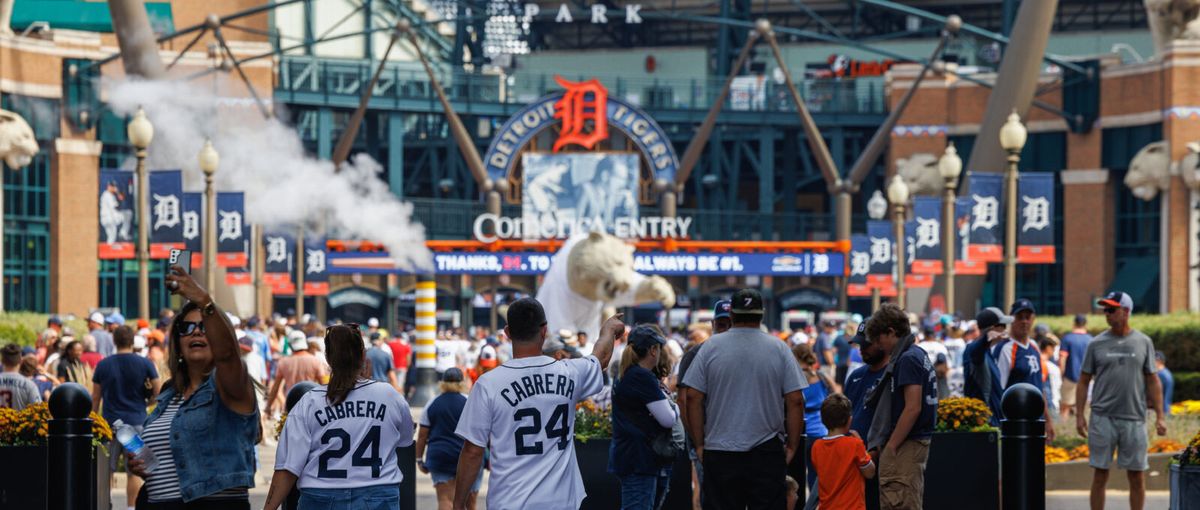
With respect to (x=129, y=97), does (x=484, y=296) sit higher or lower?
lower

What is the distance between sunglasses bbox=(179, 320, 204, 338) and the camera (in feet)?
22.2

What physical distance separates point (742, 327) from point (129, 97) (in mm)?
26031

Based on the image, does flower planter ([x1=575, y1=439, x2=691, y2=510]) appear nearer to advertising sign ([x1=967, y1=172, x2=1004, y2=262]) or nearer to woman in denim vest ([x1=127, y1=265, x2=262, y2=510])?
woman in denim vest ([x1=127, y1=265, x2=262, y2=510])

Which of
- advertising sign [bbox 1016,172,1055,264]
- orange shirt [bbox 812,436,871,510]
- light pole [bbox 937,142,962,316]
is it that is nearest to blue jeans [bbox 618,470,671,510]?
orange shirt [bbox 812,436,871,510]

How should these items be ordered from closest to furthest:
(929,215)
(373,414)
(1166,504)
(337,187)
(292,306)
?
(373,414) → (1166,504) → (929,215) → (337,187) → (292,306)

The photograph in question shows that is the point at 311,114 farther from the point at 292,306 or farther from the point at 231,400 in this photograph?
the point at 231,400

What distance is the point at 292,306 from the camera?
5294cm

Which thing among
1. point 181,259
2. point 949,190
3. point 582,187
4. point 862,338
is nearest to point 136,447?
point 181,259

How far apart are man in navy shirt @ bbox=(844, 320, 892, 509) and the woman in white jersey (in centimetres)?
327

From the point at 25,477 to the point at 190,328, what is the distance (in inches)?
191

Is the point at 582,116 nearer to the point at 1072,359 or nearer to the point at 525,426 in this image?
the point at 1072,359

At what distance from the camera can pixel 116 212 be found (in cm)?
2917

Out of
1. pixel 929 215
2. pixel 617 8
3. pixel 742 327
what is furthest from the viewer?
pixel 617 8

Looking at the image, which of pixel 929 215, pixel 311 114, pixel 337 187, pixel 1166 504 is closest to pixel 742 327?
pixel 1166 504
